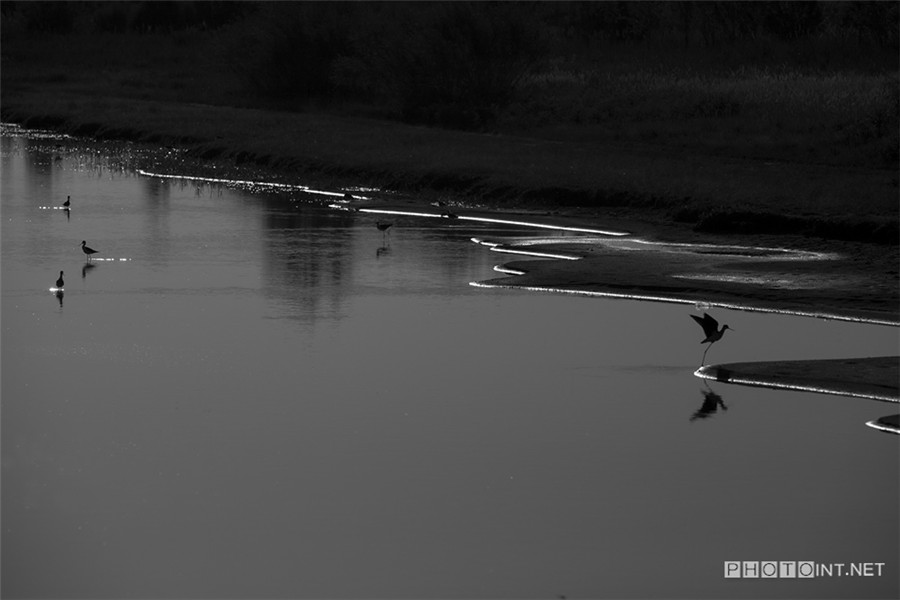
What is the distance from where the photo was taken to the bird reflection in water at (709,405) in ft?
40.6

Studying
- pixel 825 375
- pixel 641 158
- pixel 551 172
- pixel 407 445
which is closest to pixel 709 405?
pixel 825 375

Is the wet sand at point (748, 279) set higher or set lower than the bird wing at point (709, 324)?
higher

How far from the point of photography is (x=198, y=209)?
2619 centimetres

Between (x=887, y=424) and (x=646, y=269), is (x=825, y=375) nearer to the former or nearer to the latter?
(x=887, y=424)

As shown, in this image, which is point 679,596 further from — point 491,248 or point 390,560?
point 491,248

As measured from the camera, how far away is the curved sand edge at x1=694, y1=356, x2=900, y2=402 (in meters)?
12.9

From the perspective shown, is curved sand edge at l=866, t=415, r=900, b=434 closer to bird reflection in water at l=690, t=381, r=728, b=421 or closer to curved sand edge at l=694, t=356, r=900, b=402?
curved sand edge at l=694, t=356, r=900, b=402

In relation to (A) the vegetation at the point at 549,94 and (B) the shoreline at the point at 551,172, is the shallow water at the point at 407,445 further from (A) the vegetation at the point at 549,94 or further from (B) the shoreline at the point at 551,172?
(A) the vegetation at the point at 549,94

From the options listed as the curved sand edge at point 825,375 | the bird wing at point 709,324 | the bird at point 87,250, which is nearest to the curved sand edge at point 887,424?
the curved sand edge at point 825,375

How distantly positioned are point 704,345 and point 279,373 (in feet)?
12.9

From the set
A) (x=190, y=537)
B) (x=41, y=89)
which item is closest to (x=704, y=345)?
(x=190, y=537)

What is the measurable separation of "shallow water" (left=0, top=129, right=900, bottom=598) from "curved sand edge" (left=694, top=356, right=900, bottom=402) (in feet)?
0.69

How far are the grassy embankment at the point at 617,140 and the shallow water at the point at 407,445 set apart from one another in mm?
7078

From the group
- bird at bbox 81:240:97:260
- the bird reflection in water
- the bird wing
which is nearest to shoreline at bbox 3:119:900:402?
the bird wing
